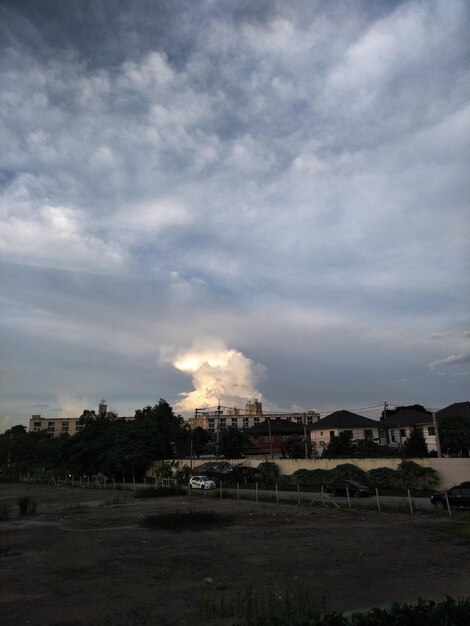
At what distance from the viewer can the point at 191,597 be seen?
36.7 ft

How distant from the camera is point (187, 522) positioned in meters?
23.6

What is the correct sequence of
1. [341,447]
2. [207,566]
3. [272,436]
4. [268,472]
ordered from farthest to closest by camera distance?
[272,436]
[341,447]
[268,472]
[207,566]

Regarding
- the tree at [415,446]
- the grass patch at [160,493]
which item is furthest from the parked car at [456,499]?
the tree at [415,446]

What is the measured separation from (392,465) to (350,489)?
733 cm

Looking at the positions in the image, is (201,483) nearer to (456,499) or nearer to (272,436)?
(456,499)

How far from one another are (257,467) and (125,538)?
37.7 m

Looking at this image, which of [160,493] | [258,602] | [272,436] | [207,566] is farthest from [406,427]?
[258,602]

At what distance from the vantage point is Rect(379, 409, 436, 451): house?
69.4 meters

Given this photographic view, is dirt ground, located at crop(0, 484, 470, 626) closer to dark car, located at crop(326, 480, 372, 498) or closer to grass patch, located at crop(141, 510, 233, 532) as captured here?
grass patch, located at crop(141, 510, 233, 532)

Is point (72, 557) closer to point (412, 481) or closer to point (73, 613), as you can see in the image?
point (73, 613)

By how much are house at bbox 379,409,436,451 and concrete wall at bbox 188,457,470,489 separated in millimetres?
22469

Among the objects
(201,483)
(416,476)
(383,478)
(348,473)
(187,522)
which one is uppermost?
(348,473)

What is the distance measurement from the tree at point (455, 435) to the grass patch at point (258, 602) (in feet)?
147

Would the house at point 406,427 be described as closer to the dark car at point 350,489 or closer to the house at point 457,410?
the house at point 457,410
